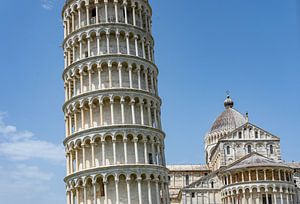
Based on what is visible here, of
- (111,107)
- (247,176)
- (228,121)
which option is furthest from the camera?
(228,121)

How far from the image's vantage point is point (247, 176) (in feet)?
180

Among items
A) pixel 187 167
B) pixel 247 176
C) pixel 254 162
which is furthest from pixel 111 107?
pixel 187 167

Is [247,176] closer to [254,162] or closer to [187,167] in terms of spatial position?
[254,162]

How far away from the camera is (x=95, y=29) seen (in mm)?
36625

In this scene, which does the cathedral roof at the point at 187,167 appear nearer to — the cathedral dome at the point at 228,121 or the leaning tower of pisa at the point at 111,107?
the cathedral dome at the point at 228,121

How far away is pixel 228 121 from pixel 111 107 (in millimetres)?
40070

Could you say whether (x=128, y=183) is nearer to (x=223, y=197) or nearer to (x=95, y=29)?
(x=95, y=29)

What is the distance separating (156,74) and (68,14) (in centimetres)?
822

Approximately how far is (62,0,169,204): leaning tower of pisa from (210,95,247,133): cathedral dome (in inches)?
1385

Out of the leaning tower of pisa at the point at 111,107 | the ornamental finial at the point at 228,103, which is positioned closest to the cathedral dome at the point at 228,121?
the ornamental finial at the point at 228,103

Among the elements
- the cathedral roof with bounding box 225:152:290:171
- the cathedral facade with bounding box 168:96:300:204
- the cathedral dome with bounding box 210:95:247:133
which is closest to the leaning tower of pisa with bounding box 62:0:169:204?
the cathedral roof with bounding box 225:152:290:171

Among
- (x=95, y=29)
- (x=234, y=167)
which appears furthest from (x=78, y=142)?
(x=234, y=167)

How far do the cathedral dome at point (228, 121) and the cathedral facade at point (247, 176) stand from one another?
4.97m

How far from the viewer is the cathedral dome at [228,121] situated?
71.4 metres
